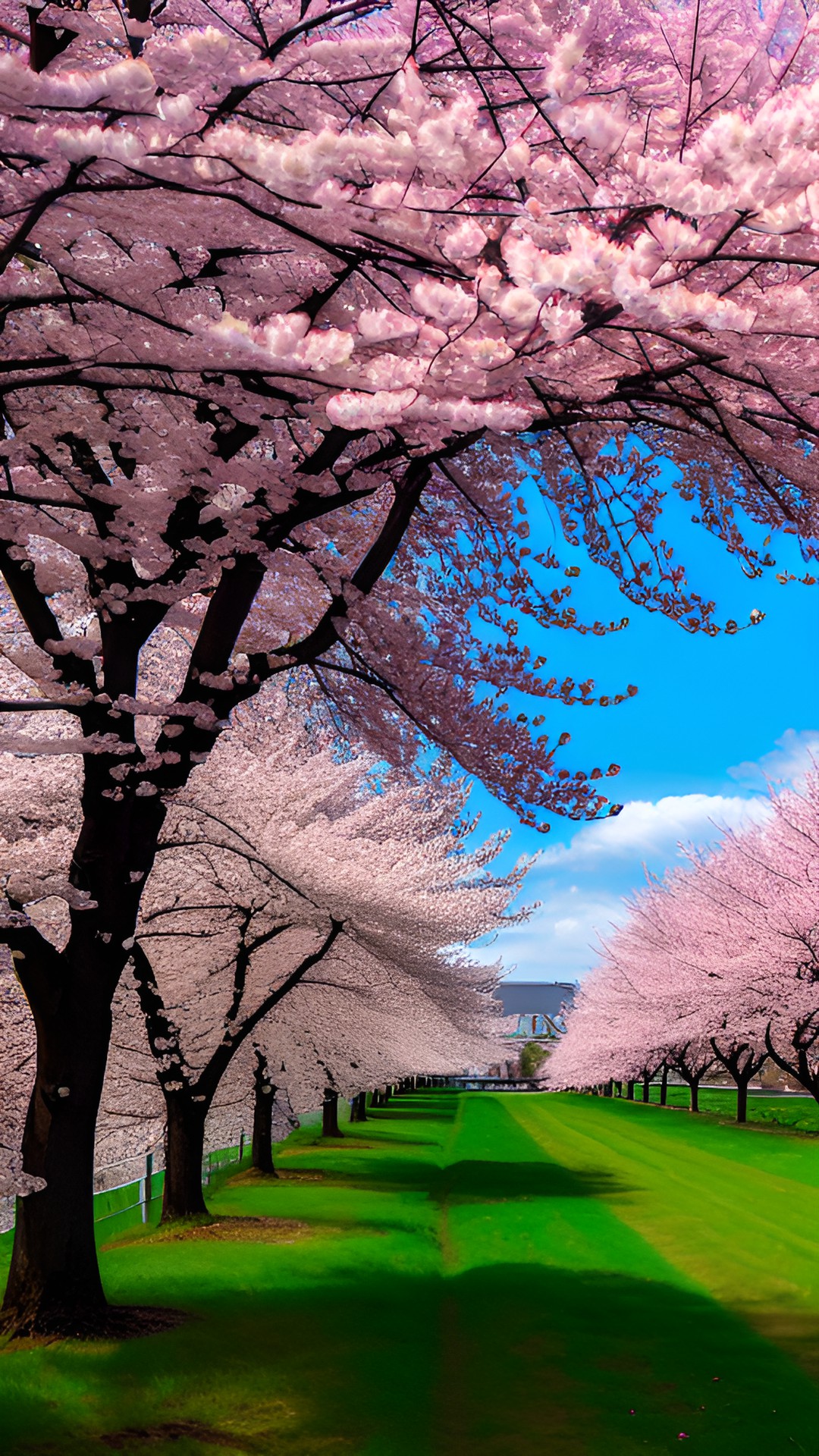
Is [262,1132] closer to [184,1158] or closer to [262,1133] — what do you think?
[262,1133]

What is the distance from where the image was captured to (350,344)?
406 centimetres

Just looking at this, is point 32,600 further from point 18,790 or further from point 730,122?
point 730,122

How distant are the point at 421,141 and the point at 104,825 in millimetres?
6272

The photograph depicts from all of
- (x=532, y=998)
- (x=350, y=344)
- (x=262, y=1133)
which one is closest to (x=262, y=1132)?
(x=262, y=1133)

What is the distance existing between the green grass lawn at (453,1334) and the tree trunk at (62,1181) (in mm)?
467

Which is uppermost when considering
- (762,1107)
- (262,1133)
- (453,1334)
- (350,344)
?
(350,344)

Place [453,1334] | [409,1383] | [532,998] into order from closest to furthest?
[409,1383] → [453,1334] → [532,998]

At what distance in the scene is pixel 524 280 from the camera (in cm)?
387

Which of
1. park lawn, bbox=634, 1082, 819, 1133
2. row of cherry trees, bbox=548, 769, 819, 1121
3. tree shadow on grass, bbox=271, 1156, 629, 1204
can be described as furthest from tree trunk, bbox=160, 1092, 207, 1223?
park lawn, bbox=634, 1082, 819, 1133

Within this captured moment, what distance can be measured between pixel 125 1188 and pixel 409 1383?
14.0 metres

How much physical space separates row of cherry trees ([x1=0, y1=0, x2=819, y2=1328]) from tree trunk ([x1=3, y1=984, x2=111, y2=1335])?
27 mm

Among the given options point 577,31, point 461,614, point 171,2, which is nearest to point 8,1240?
point 461,614

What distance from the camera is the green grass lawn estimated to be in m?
7.25

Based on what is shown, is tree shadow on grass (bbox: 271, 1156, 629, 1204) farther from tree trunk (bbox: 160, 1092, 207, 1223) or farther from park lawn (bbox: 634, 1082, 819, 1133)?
park lawn (bbox: 634, 1082, 819, 1133)
